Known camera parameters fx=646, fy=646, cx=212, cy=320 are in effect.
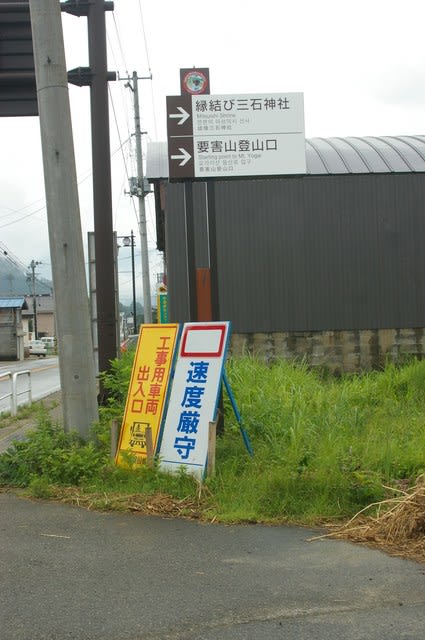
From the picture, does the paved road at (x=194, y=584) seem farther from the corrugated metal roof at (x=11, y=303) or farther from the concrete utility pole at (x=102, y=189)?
the corrugated metal roof at (x=11, y=303)

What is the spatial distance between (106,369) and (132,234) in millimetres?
50922

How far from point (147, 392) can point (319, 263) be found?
948 cm

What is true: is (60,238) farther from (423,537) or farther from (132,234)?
(132,234)

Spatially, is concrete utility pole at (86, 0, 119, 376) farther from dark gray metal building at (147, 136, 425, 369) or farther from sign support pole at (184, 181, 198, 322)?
dark gray metal building at (147, 136, 425, 369)

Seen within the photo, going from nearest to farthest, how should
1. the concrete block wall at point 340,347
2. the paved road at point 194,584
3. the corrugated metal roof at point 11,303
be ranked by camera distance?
the paved road at point 194,584, the concrete block wall at point 340,347, the corrugated metal roof at point 11,303

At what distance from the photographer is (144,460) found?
20.7 feet

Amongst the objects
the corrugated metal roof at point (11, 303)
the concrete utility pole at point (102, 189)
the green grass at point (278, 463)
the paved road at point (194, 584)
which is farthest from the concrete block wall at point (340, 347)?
the corrugated metal roof at point (11, 303)

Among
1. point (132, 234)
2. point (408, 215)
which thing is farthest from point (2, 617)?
point (132, 234)

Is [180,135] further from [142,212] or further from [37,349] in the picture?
[37,349]

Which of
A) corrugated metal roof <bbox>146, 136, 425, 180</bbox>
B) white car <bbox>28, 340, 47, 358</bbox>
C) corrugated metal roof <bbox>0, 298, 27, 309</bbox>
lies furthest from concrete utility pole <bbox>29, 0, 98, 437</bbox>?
white car <bbox>28, 340, 47, 358</bbox>

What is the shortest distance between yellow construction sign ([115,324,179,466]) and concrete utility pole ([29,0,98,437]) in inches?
20.1

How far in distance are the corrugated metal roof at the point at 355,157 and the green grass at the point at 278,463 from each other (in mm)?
10731

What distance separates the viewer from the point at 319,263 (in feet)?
50.5

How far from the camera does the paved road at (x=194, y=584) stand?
3396 millimetres
